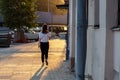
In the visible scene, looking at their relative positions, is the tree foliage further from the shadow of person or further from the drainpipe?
the drainpipe

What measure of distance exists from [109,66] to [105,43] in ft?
1.50

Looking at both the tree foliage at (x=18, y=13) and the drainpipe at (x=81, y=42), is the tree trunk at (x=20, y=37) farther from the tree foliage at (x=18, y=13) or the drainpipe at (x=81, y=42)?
the drainpipe at (x=81, y=42)

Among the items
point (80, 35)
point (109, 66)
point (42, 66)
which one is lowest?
point (42, 66)

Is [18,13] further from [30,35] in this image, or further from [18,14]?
[30,35]

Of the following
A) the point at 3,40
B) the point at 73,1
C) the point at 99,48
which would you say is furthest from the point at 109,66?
the point at 3,40

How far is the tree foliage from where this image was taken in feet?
148

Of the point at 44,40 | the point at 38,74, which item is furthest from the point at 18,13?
the point at 38,74

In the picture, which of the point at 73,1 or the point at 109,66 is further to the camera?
the point at 73,1

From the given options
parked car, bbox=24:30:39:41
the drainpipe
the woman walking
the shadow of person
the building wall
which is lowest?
the shadow of person

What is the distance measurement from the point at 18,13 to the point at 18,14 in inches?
5.7

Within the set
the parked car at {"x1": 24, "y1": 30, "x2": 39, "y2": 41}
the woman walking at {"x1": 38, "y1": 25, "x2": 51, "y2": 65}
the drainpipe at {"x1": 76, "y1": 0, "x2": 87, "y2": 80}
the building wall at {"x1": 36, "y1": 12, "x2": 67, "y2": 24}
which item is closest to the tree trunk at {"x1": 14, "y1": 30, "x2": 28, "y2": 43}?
the parked car at {"x1": 24, "y1": 30, "x2": 39, "y2": 41}

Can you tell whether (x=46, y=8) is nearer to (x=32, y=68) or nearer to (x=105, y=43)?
(x=32, y=68)

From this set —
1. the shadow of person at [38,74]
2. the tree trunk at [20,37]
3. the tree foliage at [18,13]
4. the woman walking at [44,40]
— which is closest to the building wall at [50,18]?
the tree foliage at [18,13]

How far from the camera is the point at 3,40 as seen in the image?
3394 cm
